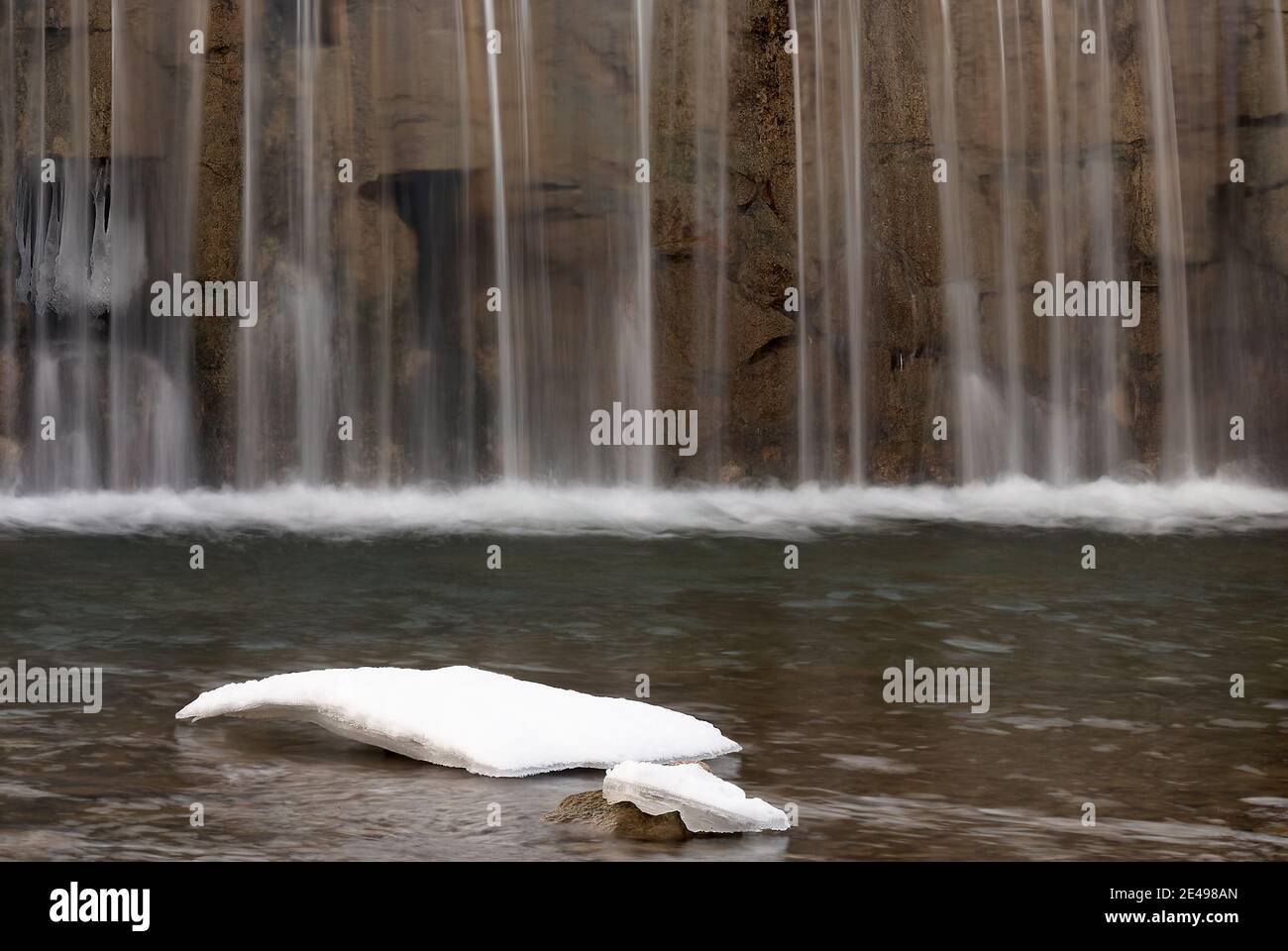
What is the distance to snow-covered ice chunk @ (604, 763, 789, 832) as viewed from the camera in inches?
235

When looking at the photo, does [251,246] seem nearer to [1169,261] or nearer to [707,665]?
[1169,261]

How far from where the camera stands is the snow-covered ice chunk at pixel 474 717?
695 centimetres

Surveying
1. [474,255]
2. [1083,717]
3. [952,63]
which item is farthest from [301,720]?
[952,63]

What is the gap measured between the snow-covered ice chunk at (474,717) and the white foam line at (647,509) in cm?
779

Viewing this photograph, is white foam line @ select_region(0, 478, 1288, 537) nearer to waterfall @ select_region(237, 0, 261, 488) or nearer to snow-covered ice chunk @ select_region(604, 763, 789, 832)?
waterfall @ select_region(237, 0, 261, 488)

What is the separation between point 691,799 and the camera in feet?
19.6

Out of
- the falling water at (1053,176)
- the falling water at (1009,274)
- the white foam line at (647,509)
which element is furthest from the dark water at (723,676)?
the falling water at (1053,176)

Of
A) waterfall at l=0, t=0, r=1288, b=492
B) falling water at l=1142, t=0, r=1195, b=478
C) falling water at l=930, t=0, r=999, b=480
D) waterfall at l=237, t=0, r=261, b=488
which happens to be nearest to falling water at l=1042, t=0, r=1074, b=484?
waterfall at l=0, t=0, r=1288, b=492

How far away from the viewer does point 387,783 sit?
6664 mm

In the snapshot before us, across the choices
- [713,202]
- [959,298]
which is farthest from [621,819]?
[959,298]

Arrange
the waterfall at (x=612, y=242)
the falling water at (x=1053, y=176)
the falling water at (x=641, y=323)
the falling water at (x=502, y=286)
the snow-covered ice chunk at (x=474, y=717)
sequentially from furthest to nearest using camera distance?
the falling water at (x=1053, y=176) < the falling water at (x=641, y=323) < the waterfall at (x=612, y=242) < the falling water at (x=502, y=286) < the snow-covered ice chunk at (x=474, y=717)

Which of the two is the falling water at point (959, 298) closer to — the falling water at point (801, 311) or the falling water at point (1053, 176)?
the falling water at point (1053, 176)

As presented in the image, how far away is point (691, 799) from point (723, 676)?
313 cm

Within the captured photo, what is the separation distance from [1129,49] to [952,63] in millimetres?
1892
